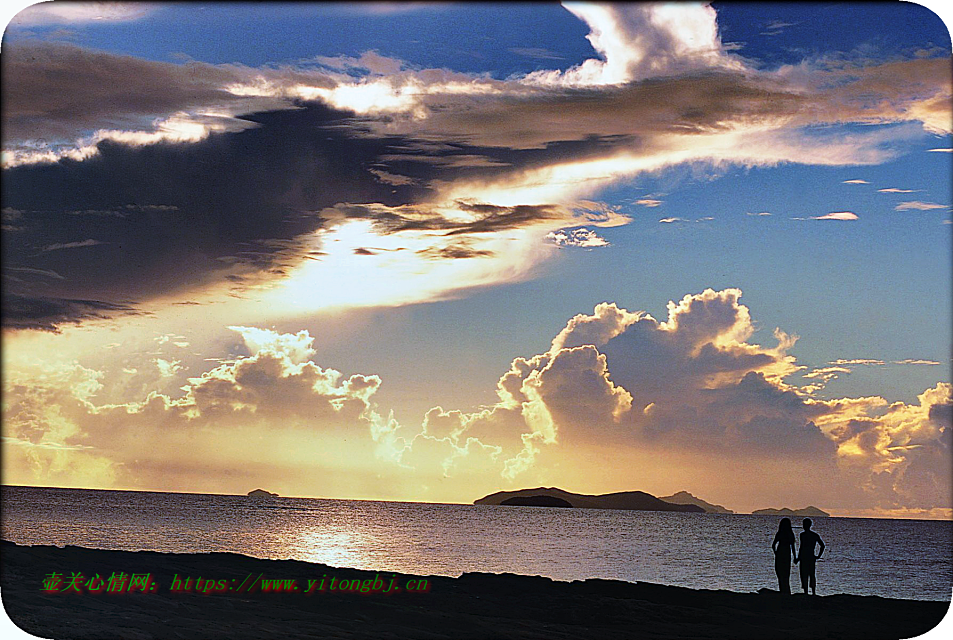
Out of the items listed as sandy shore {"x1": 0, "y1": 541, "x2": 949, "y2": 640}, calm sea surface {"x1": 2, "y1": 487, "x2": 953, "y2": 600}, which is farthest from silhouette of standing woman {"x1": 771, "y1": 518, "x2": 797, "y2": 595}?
calm sea surface {"x1": 2, "y1": 487, "x2": 953, "y2": 600}

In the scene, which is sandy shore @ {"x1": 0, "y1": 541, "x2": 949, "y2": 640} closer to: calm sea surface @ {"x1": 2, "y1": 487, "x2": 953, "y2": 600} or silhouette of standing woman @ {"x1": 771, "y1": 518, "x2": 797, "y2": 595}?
silhouette of standing woman @ {"x1": 771, "y1": 518, "x2": 797, "y2": 595}

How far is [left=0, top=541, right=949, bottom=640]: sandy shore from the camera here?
14.6 metres

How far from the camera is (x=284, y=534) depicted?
8469cm

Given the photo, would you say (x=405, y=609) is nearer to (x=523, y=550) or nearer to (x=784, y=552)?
(x=784, y=552)

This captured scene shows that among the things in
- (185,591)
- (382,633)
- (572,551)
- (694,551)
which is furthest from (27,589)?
(694,551)

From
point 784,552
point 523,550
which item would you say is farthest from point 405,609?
point 523,550

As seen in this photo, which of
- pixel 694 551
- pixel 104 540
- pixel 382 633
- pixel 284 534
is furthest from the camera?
pixel 284 534

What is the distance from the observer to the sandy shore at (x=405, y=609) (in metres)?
14.6

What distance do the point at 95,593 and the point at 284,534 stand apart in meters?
70.7

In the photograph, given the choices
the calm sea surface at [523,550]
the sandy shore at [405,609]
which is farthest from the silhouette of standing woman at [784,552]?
the calm sea surface at [523,550]

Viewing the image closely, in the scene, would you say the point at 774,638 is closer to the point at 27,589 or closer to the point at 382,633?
the point at 382,633

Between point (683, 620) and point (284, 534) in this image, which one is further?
point (284, 534)

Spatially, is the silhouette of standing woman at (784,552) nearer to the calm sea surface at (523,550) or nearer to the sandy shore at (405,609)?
the sandy shore at (405,609)

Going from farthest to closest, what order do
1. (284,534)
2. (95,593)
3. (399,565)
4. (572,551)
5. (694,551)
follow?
(284,534), (694,551), (572,551), (399,565), (95,593)
